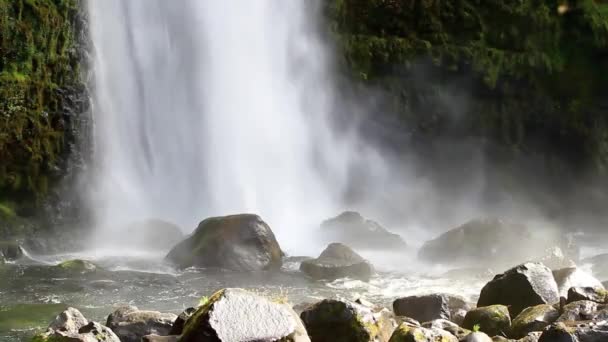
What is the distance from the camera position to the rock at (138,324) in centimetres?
889

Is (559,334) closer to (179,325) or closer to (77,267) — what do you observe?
(179,325)

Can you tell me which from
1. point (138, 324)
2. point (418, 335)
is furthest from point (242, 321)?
point (138, 324)

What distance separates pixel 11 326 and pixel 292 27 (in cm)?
2011

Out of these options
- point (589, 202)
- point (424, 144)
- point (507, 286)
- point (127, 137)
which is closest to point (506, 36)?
point (424, 144)

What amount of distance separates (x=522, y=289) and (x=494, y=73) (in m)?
21.5

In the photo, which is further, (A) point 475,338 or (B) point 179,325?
(B) point 179,325

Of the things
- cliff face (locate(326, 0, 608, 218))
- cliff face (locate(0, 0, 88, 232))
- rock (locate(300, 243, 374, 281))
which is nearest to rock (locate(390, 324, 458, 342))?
rock (locate(300, 243, 374, 281))

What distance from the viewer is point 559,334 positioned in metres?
8.05

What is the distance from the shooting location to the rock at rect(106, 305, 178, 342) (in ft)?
29.2

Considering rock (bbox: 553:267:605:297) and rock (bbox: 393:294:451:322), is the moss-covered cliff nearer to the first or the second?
rock (bbox: 553:267:605:297)

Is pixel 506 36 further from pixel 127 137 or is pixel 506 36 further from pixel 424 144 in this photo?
pixel 127 137

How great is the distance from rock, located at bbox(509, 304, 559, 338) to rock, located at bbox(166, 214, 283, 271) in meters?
7.88

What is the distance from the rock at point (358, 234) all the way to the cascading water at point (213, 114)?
55.1 inches

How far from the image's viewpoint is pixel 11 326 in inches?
417
